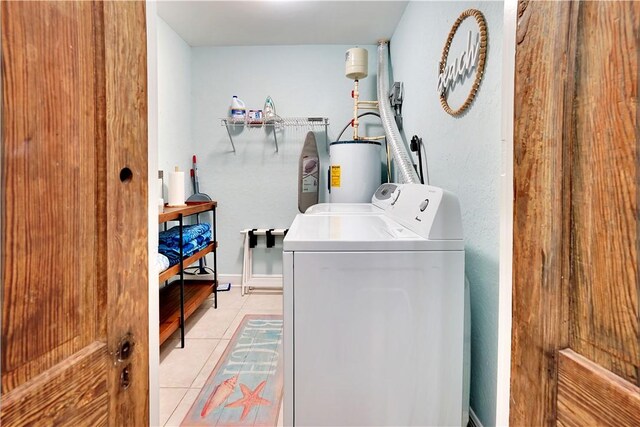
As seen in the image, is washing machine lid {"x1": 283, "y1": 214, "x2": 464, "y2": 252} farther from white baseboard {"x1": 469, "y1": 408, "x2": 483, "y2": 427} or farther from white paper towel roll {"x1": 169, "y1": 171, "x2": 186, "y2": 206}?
white paper towel roll {"x1": 169, "y1": 171, "x2": 186, "y2": 206}

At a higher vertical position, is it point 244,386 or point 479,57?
point 479,57

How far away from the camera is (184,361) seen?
6.68ft

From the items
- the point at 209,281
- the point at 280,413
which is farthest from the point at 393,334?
the point at 209,281

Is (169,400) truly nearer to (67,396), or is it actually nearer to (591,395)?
(67,396)

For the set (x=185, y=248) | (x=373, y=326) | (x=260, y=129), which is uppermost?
(x=260, y=129)

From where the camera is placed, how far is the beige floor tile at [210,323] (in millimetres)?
2400

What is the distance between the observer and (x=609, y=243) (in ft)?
1.38

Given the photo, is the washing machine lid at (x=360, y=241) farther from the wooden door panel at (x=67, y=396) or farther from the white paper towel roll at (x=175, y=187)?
the white paper towel roll at (x=175, y=187)

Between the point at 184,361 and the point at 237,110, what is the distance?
7.38ft

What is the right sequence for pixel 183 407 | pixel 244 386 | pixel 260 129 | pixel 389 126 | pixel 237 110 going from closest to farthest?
pixel 183 407, pixel 244 386, pixel 389 126, pixel 237 110, pixel 260 129

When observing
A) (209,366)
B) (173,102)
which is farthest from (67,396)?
(173,102)

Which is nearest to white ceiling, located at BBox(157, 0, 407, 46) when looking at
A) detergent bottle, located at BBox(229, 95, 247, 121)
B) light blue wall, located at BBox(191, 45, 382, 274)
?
light blue wall, located at BBox(191, 45, 382, 274)

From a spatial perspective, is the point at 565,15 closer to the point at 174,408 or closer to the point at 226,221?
the point at 174,408

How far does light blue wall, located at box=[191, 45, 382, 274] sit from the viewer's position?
3271 mm
